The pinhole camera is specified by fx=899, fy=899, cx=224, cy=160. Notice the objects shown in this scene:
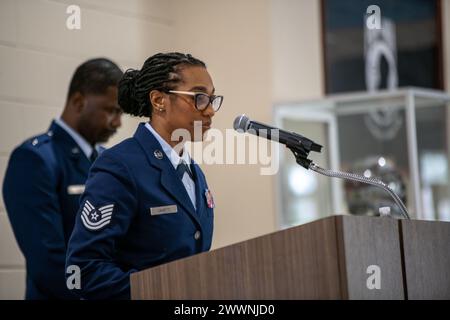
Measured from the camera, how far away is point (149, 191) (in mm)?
1838

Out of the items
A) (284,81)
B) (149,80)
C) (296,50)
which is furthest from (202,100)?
(296,50)

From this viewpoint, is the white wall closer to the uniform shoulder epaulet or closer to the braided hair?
the uniform shoulder epaulet

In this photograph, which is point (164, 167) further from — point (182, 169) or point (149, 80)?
point (149, 80)

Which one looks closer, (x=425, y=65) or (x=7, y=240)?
(x=7, y=240)

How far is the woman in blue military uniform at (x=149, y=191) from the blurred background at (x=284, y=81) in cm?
19

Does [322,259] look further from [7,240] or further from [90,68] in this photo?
[7,240]

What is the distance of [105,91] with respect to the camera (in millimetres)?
2584

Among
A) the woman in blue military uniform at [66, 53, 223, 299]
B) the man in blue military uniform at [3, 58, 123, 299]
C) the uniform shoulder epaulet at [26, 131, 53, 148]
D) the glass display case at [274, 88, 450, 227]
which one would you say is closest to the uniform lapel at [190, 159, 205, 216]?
the woman in blue military uniform at [66, 53, 223, 299]

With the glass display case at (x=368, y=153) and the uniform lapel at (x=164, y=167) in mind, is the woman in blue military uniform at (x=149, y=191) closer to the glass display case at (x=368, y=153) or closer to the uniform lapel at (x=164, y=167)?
the uniform lapel at (x=164, y=167)

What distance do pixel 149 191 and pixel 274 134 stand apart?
0.29 meters

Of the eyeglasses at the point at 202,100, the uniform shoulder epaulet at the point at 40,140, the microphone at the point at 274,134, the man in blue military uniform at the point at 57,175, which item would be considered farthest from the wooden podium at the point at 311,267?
the uniform shoulder epaulet at the point at 40,140

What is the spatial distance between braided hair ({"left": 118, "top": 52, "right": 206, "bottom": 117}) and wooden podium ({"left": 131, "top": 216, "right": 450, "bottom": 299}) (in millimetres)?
440
